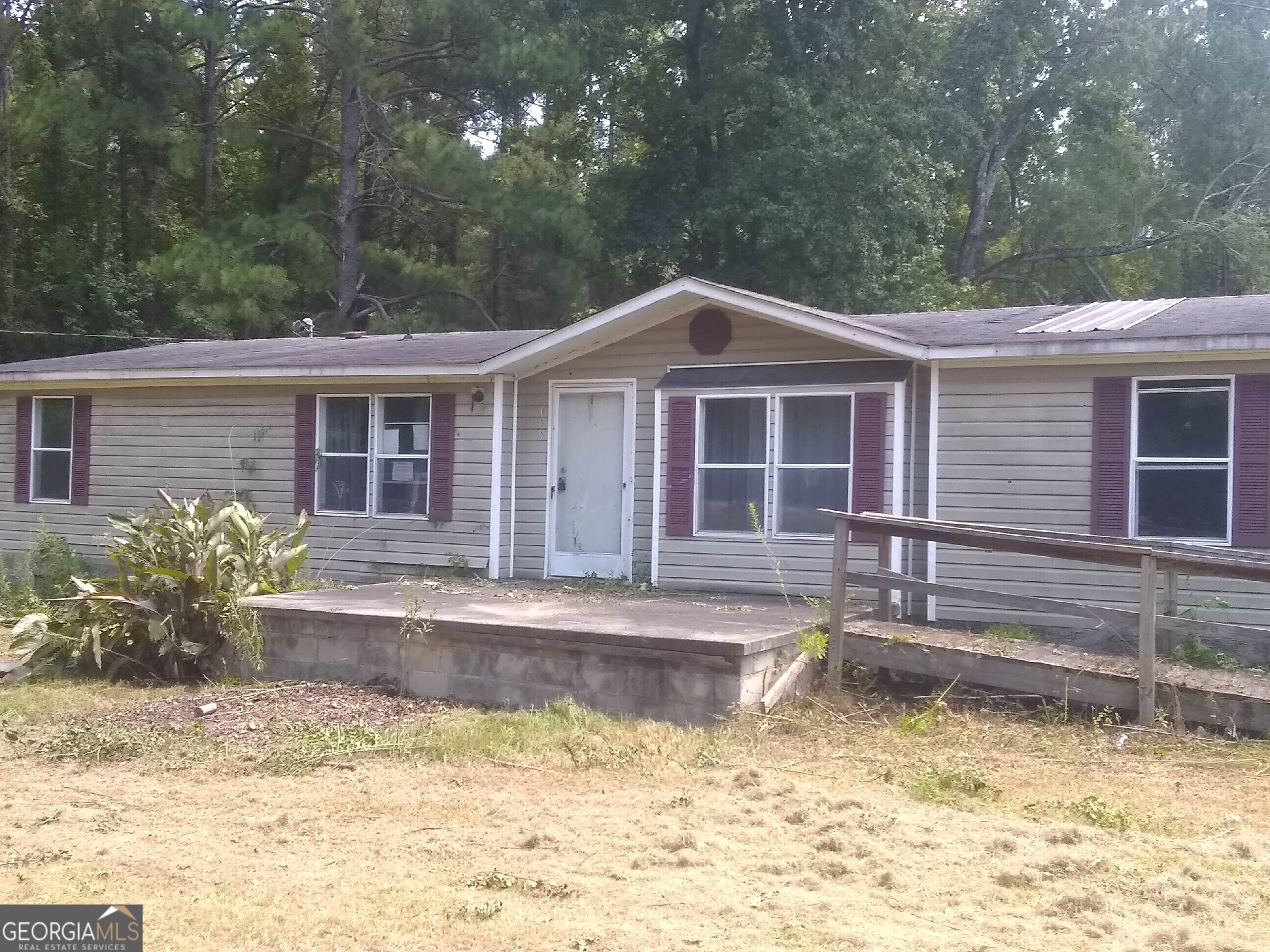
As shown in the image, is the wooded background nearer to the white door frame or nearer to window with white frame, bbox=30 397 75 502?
window with white frame, bbox=30 397 75 502

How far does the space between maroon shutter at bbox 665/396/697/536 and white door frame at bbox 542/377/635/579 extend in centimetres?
56

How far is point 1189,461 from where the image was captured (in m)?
9.29

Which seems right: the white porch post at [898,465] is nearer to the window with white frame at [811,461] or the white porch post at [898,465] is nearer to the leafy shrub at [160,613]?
the window with white frame at [811,461]

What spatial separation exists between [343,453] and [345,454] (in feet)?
0.07

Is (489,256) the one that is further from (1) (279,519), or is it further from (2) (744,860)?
(2) (744,860)

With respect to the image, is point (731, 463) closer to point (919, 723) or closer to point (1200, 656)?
point (1200, 656)

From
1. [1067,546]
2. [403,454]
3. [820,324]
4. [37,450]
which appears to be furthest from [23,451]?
[1067,546]

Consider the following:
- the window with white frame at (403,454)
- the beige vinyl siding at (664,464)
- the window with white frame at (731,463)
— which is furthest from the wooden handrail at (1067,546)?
the window with white frame at (403,454)

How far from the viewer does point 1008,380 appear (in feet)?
32.6

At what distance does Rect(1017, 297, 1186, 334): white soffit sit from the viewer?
31.8ft

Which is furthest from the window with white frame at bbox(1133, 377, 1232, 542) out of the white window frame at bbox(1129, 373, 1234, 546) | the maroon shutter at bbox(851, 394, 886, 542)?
the maroon shutter at bbox(851, 394, 886, 542)

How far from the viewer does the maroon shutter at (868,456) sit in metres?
10.4

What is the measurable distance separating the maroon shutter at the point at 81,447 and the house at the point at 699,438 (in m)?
0.03

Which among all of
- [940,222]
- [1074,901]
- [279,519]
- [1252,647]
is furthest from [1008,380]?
[940,222]
